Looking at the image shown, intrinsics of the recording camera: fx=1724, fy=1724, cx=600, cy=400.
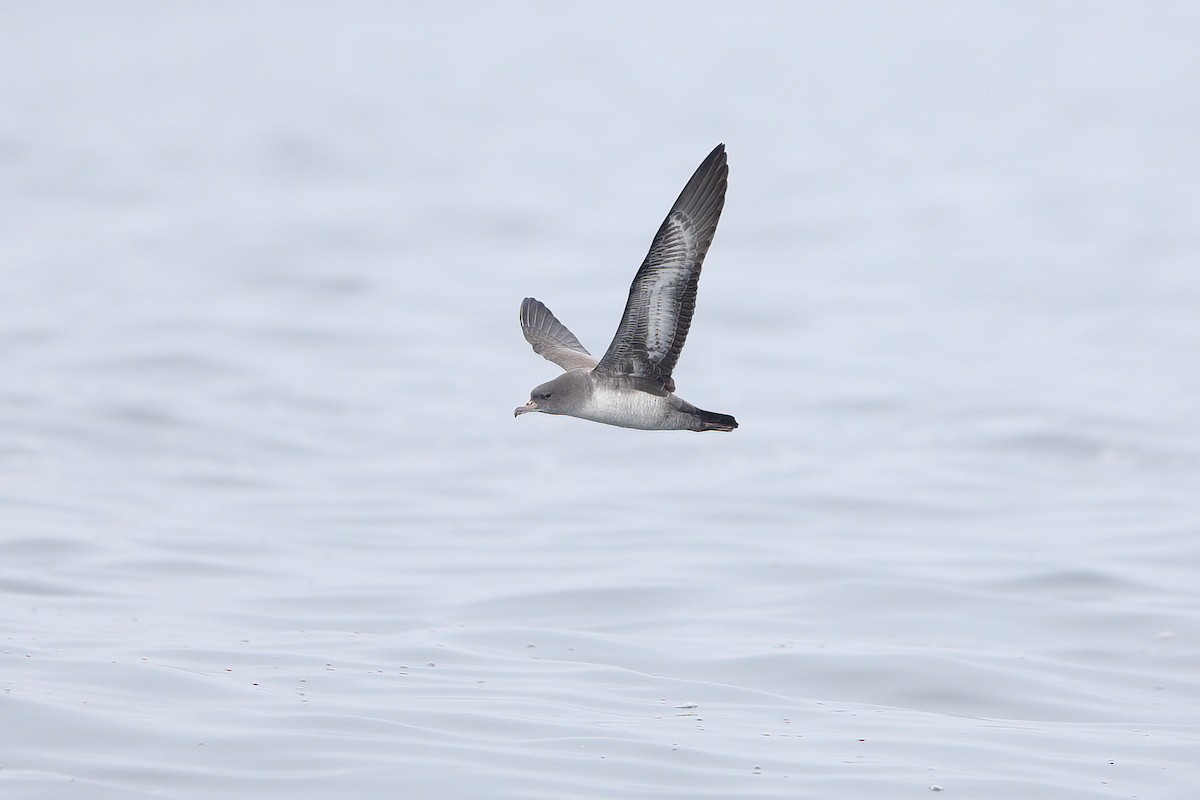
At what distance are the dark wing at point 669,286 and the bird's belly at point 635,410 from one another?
0.10 meters

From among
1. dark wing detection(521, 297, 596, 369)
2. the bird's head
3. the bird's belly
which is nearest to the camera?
the bird's belly

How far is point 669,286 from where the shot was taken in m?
9.67

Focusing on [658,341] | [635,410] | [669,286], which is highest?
[669,286]

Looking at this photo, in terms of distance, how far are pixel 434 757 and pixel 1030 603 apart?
30.4 feet

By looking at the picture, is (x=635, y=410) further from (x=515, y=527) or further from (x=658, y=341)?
(x=515, y=527)

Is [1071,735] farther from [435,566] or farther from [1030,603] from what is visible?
[435,566]

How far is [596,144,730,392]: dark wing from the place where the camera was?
9.45 m

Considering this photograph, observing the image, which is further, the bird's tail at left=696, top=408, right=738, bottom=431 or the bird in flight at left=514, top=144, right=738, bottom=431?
the bird's tail at left=696, top=408, right=738, bottom=431

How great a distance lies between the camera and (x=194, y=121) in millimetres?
70625

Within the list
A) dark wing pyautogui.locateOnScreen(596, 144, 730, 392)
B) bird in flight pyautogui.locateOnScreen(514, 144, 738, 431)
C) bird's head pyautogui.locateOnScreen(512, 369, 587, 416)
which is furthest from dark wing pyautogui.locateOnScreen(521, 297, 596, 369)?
dark wing pyautogui.locateOnScreen(596, 144, 730, 392)

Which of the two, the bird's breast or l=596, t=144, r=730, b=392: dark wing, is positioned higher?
l=596, t=144, r=730, b=392: dark wing

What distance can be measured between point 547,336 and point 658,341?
7.80 ft

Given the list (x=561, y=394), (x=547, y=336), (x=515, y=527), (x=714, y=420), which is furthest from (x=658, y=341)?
(x=515, y=527)

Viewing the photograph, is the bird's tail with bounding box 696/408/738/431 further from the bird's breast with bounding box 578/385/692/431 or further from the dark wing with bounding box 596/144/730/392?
the dark wing with bounding box 596/144/730/392
